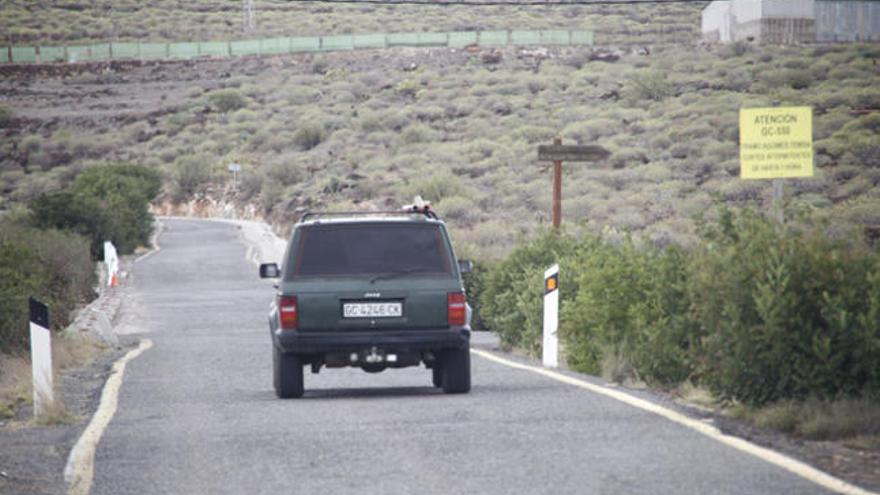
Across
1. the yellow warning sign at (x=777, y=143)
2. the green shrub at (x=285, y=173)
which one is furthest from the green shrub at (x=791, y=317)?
the green shrub at (x=285, y=173)

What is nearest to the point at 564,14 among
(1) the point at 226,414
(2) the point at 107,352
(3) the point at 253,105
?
(3) the point at 253,105

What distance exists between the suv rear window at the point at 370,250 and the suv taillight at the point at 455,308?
0.31m

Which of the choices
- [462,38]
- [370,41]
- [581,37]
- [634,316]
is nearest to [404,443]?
[634,316]

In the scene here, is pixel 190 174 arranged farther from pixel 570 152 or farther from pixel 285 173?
pixel 570 152

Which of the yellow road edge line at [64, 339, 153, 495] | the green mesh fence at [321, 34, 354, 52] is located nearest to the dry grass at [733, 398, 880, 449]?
the yellow road edge line at [64, 339, 153, 495]

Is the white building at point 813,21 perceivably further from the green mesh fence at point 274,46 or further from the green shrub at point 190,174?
the green mesh fence at point 274,46

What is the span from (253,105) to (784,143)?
88418 mm

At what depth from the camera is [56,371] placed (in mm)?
21391

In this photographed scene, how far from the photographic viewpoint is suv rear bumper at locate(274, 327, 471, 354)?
50.1 feet

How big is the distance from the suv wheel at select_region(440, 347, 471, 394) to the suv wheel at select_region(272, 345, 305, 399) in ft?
4.53

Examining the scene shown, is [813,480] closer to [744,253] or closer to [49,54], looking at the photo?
[744,253]

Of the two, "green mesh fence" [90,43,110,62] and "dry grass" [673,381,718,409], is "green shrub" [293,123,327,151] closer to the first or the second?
"green mesh fence" [90,43,110,62]

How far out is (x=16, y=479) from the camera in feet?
35.6

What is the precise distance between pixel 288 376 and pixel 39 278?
11805 mm
